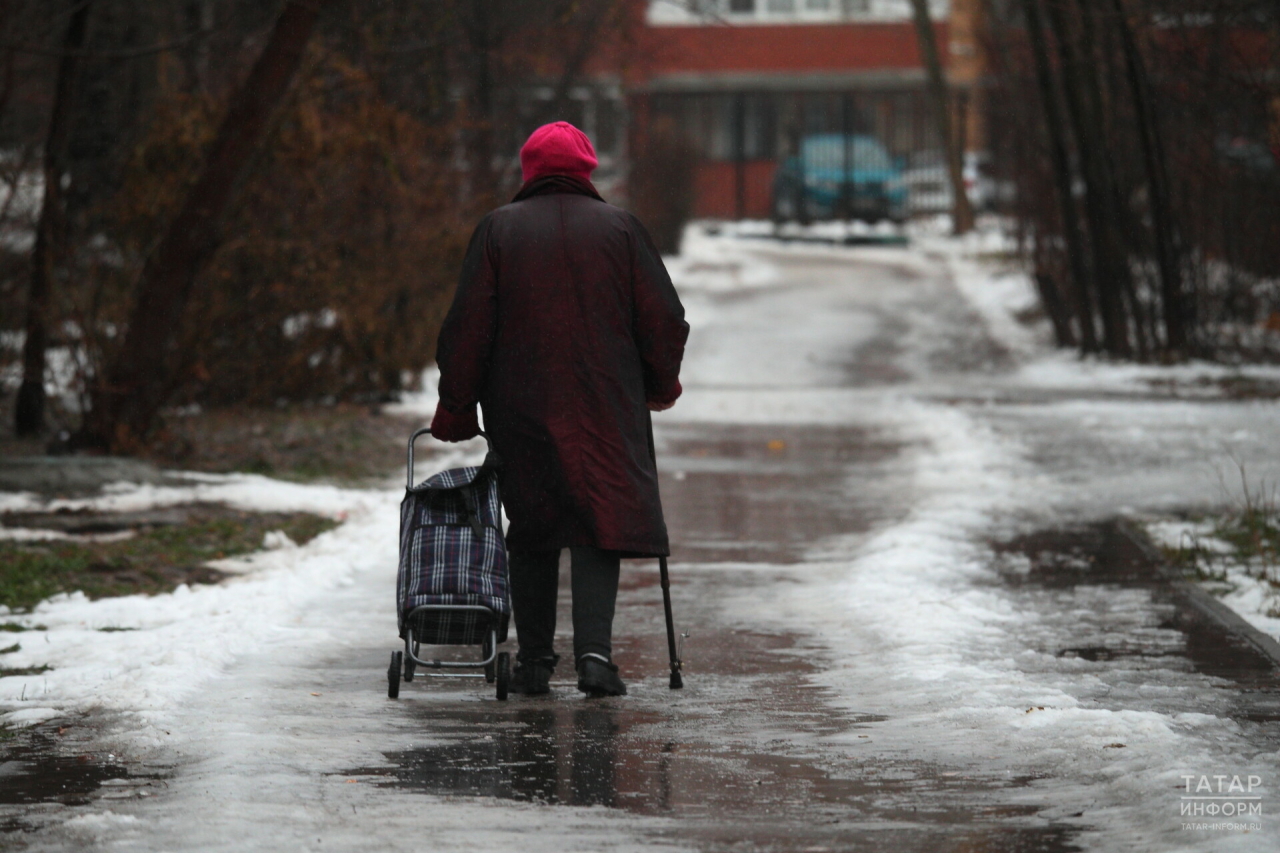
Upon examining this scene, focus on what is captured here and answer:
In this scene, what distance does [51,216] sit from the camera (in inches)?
485

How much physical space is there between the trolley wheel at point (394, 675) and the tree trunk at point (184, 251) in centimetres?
627

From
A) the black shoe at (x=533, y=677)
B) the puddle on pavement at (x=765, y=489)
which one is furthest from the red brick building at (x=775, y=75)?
the black shoe at (x=533, y=677)

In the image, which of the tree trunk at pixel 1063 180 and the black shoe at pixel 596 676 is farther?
the tree trunk at pixel 1063 180

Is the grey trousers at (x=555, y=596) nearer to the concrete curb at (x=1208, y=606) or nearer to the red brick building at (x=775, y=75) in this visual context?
the concrete curb at (x=1208, y=606)

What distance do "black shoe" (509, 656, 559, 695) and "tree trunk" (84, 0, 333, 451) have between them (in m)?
6.28

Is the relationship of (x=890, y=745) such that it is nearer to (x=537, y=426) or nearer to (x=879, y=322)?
(x=537, y=426)

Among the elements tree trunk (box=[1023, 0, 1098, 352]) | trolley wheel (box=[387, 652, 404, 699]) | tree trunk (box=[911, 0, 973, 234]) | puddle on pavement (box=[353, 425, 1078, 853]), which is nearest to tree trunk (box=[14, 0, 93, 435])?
puddle on pavement (box=[353, 425, 1078, 853])

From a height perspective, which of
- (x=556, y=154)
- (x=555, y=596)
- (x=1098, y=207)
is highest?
(x=1098, y=207)

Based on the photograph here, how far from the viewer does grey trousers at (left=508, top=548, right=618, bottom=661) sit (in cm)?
609

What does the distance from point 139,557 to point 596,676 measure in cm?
394

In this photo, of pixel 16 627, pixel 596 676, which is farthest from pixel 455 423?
pixel 16 627

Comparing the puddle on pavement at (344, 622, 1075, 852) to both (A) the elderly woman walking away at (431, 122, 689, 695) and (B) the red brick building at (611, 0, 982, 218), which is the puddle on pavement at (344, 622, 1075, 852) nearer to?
(A) the elderly woman walking away at (431, 122, 689, 695)

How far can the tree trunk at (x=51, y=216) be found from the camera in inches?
485

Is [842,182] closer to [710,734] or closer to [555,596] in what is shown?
[555,596]
